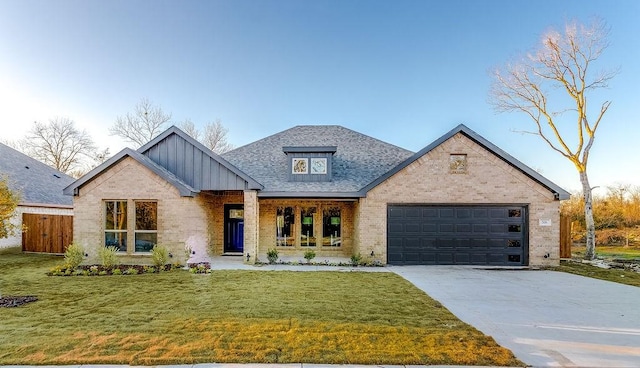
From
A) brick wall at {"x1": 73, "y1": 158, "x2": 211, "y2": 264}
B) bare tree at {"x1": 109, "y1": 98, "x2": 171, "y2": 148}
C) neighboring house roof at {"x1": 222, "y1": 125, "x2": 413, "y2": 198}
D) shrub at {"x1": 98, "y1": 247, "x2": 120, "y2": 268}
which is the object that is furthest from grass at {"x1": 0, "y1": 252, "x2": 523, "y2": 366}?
bare tree at {"x1": 109, "y1": 98, "x2": 171, "y2": 148}

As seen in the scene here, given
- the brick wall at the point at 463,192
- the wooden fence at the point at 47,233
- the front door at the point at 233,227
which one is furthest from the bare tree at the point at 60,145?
the brick wall at the point at 463,192

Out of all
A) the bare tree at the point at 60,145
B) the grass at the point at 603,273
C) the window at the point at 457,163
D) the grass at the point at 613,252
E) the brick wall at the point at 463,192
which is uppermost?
the bare tree at the point at 60,145

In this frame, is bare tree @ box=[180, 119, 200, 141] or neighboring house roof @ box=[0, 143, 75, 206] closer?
neighboring house roof @ box=[0, 143, 75, 206]

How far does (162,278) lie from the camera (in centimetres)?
988

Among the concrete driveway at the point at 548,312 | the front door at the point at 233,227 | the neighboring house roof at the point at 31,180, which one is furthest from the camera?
the neighboring house roof at the point at 31,180

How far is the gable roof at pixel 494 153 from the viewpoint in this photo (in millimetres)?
12570

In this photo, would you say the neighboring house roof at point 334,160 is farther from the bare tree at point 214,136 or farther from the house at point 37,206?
the bare tree at point 214,136

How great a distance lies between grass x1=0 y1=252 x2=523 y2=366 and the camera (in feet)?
14.0

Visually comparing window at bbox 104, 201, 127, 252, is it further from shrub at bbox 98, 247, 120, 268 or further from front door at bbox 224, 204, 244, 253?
front door at bbox 224, 204, 244, 253

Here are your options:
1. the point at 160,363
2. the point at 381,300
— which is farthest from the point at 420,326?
the point at 160,363

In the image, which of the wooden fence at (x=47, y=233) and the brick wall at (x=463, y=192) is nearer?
the brick wall at (x=463, y=192)

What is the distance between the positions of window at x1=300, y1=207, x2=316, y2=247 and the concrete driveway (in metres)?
5.18

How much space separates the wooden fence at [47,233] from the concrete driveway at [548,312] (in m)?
16.2

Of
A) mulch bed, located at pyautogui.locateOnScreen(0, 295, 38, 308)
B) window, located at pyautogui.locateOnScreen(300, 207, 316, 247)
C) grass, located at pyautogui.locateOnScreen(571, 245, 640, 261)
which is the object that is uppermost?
window, located at pyautogui.locateOnScreen(300, 207, 316, 247)
